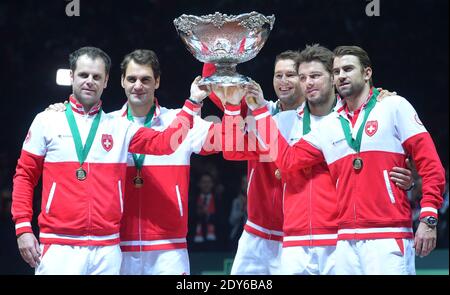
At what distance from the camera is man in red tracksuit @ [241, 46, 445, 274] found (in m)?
4.42

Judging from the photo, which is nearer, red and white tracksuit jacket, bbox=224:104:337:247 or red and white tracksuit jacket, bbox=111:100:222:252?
red and white tracksuit jacket, bbox=224:104:337:247

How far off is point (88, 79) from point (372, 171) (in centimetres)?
158

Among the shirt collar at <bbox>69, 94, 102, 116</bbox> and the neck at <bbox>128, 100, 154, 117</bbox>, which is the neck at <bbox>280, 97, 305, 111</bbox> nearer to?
the neck at <bbox>128, 100, 154, 117</bbox>

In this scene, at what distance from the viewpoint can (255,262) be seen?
5.12 meters

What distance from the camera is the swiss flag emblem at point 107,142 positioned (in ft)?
15.4

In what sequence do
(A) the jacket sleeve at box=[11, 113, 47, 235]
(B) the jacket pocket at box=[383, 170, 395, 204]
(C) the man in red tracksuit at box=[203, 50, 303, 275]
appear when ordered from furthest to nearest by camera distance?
(C) the man in red tracksuit at box=[203, 50, 303, 275]
(A) the jacket sleeve at box=[11, 113, 47, 235]
(B) the jacket pocket at box=[383, 170, 395, 204]

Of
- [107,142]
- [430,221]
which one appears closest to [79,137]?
[107,142]

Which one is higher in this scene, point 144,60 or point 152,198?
point 144,60

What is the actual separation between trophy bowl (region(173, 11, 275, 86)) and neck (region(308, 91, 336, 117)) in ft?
1.71

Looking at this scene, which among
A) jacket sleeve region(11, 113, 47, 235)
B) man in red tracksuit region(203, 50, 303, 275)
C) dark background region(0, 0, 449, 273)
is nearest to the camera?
jacket sleeve region(11, 113, 47, 235)

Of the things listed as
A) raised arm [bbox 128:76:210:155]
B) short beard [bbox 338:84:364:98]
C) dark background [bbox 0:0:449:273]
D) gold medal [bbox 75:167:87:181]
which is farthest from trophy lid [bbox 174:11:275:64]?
dark background [bbox 0:0:449:273]

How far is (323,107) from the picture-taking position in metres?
4.97

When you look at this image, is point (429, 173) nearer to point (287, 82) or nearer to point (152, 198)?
point (287, 82)

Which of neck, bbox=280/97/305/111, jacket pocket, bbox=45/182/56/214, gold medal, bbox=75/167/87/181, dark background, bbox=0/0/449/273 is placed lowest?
jacket pocket, bbox=45/182/56/214
